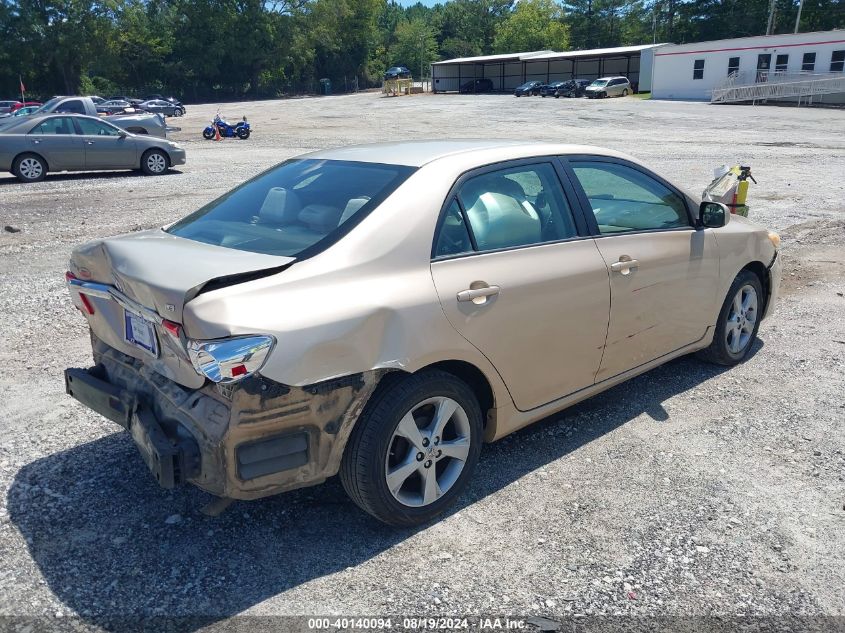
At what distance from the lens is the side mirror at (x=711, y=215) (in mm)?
4629

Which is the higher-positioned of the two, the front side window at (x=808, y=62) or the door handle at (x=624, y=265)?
the front side window at (x=808, y=62)

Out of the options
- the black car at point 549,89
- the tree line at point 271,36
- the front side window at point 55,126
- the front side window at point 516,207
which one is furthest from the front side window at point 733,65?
the front side window at point 516,207

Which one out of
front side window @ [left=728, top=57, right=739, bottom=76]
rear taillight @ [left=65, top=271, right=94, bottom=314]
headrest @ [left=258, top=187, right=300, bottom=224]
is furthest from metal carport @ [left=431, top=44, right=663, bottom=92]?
rear taillight @ [left=65, top=271, right=94, bottom=314]

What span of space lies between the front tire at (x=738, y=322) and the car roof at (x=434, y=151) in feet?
5.12

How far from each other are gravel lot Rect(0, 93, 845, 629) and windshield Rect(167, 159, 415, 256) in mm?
1298

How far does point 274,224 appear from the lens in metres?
3.54

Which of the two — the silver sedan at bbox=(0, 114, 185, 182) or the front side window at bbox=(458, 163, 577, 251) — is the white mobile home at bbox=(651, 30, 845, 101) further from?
the front side window at bbox=(458, 163, 577, 251)

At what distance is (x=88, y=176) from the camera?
16.9 m

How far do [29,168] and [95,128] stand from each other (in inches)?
66.2

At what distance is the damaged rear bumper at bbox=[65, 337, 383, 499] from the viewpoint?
2.75 metres

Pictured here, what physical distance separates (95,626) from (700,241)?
3934 mm

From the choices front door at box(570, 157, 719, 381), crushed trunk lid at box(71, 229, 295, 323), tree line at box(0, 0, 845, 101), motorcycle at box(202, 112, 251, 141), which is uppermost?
tree line at box(0, 0, 845, 101)

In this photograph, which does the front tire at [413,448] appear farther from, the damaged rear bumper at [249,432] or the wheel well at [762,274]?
the wheel well at [762,274]

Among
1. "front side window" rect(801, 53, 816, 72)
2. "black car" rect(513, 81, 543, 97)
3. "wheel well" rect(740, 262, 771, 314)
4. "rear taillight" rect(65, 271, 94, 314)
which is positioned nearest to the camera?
"rear taillight" rect(65, 271, 94, 314)
